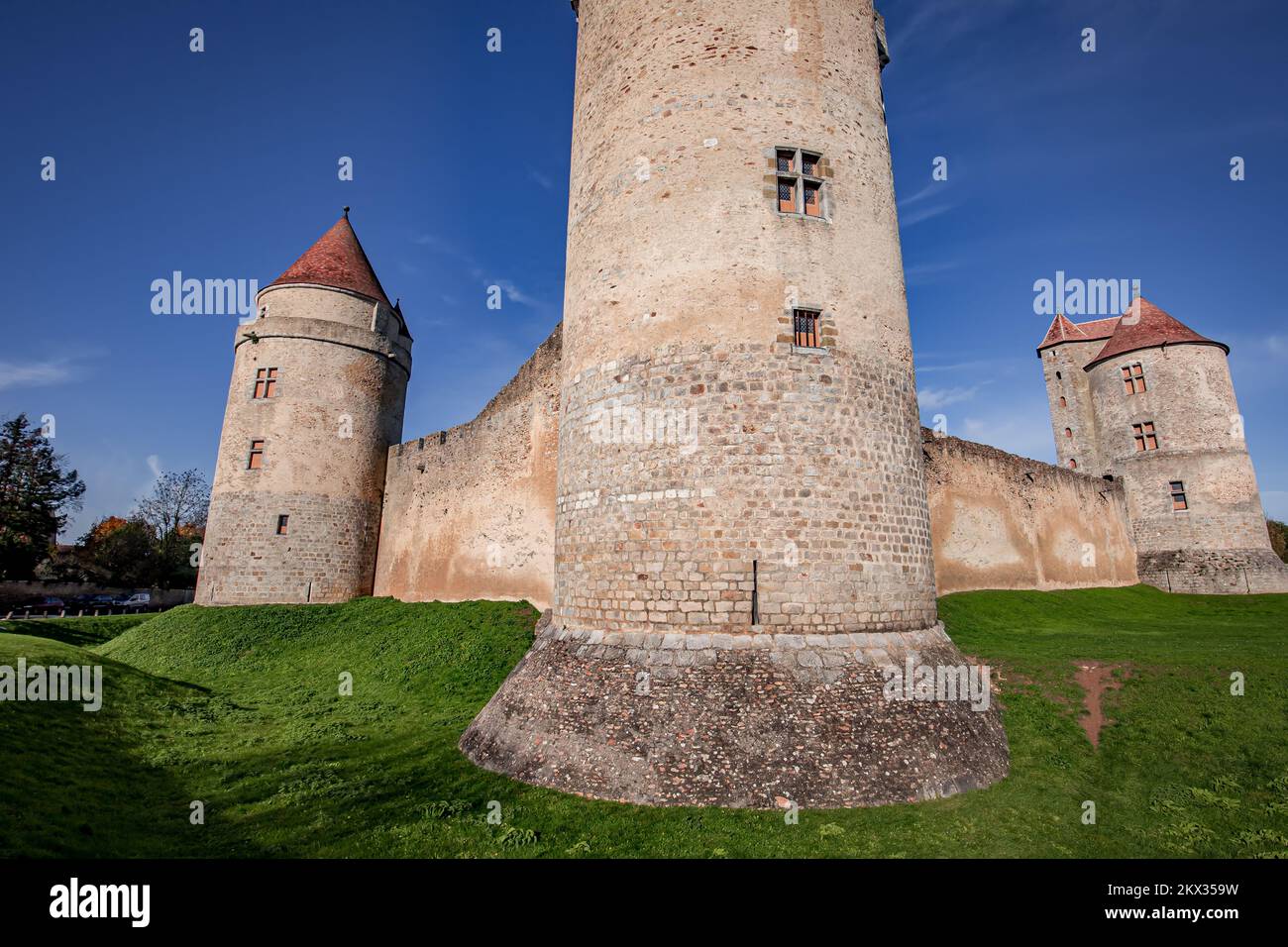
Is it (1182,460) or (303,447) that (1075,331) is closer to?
(1182,460)

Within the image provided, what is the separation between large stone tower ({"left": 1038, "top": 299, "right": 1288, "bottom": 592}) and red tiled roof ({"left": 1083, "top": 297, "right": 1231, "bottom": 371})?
4 cm

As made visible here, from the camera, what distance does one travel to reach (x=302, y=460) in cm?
2120

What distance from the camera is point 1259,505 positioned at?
23188mm

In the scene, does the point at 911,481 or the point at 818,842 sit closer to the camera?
the point at 818,842

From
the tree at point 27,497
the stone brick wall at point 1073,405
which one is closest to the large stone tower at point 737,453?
the stone brick wall at point 1073,405

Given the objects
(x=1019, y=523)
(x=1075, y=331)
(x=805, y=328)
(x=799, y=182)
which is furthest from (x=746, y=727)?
(x=1075, y=331)

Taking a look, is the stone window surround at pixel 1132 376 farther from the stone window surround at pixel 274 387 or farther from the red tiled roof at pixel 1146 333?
the stone window surround at pixel 274 387

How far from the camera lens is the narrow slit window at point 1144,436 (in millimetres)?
25188

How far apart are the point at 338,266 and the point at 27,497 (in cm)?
2965

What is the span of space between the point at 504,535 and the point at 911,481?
11888 mm

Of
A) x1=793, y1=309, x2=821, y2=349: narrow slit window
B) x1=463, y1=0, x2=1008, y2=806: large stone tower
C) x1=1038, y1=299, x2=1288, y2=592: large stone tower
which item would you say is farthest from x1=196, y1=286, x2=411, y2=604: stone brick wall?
x1=1038, y1=299, x2=1288, y2=592: large stone tower

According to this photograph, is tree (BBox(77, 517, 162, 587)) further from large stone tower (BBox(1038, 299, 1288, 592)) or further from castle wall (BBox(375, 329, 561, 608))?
large stone tower (BBox(1038, 299, 1288, 592))

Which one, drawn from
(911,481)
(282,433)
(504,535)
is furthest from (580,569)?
(282,433)
